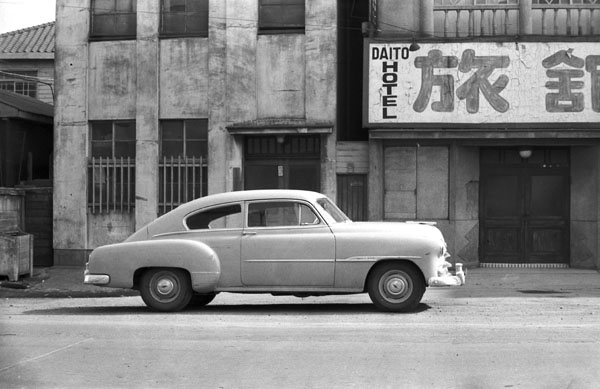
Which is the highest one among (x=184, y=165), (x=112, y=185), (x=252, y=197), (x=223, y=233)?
(x=184, y=165)

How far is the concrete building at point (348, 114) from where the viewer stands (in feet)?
56.8

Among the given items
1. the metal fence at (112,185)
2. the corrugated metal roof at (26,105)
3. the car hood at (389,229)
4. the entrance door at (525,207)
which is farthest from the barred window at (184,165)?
the car hood at (389,229)

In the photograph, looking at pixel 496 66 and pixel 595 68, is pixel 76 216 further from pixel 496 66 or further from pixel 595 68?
pixel 595 68

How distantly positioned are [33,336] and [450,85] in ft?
35.1

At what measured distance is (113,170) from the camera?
19203 millimetres

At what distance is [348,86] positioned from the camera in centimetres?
1912

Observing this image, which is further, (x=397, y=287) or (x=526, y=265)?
(x=526, y=265)

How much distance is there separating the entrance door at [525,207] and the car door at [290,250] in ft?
26.2

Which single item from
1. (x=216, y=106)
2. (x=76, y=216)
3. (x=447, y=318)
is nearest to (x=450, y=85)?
(x=216, y=106)

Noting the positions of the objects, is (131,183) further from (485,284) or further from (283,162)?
(485,284)

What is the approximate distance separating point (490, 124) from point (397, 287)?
727 cm

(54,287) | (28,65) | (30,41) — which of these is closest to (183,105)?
(54,287)

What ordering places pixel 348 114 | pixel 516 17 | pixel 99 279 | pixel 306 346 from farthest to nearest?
pixel 348 114 < pixel 516 17 < pixel 99 279 < pixel 306 346

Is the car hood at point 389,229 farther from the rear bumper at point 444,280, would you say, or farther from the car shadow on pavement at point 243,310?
the car shadow on pavement at point 243,310
